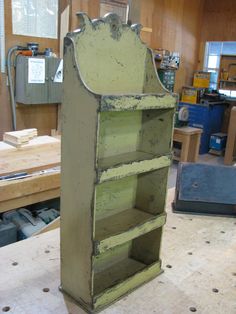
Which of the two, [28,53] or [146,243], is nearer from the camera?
[146,243]

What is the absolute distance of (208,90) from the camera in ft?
17.4

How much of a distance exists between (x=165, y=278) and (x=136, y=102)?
610 mm

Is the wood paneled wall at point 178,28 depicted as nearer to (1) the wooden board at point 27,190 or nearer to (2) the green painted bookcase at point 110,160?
(1) the wooden board at point 27,190

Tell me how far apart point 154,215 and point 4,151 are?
1.72 metres

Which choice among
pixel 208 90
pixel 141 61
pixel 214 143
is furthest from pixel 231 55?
pixel 141 61

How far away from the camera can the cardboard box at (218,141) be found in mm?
4902

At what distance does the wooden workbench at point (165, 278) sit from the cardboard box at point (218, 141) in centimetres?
367

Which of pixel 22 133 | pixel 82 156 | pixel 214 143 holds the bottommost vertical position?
pixel 214 143

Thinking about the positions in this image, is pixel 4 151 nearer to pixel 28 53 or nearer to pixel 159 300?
pixel 28 53

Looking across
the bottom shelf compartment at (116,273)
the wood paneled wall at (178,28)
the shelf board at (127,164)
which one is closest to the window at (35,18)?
the wood paneled wall at (178,28)

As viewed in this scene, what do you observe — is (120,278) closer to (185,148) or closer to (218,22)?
(185,148)

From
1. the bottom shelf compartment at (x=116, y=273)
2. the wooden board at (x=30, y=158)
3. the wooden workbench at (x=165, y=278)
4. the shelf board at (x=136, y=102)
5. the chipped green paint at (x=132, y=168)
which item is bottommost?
the wooden workbench at (x=165, y=278)

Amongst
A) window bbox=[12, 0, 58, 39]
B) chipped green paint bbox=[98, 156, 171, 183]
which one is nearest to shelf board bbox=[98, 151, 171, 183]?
chipped green paint bbox=[98, 156, 171, 183]

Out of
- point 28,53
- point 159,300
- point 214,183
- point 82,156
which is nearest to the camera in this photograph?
point 82,156
